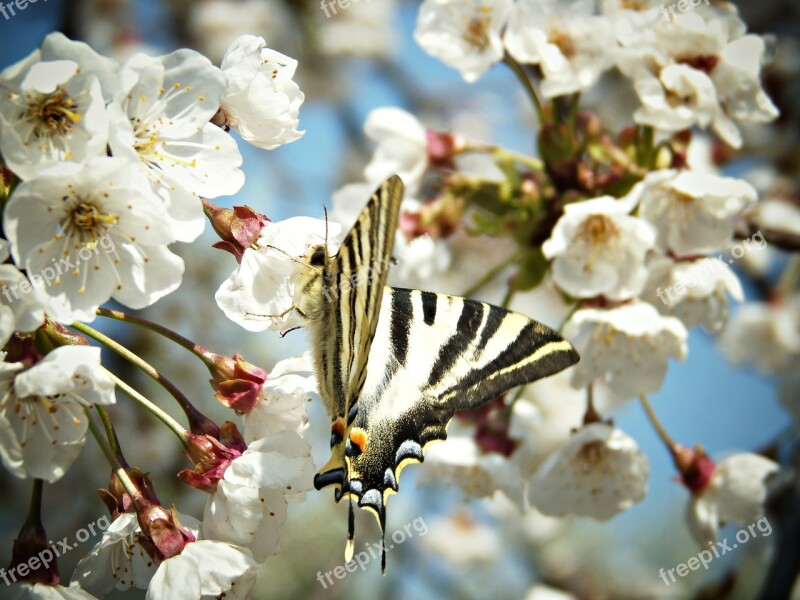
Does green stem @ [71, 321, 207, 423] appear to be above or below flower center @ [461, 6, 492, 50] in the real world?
below

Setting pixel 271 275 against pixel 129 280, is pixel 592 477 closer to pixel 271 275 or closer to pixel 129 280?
pixel 271 275

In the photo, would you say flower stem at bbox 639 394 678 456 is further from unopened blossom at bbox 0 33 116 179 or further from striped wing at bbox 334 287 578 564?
unopened blossom at bbox 0 33 116 179

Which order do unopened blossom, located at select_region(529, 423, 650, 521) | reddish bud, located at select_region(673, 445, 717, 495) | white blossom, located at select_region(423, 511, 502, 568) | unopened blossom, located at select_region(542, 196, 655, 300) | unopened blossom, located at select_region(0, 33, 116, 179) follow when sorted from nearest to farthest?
unopened blossom, located at select_region(0, 33, 116, 179), unopened blossom, located at select_region(542, 196, 655, 300), unopened blossom, located at select_region(529, 423, 650, 521), reddish bud, located at select_region(673, 445, 717, 495), white blossom, located at select_region(423, 511, 502, 568)

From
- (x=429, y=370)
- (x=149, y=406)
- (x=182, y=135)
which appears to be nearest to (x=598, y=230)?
(x=429, y=370)

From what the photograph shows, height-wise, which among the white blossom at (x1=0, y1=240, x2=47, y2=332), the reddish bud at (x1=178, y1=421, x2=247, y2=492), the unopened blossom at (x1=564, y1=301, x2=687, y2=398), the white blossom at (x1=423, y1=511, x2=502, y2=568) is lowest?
the white blossom at (x1=423, y1=511, x2=502, y2=568)

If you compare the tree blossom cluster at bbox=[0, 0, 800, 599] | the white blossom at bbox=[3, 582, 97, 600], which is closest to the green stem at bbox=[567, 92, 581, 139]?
the tree blossom cluster at bbox=[0, 0, 800, 599]

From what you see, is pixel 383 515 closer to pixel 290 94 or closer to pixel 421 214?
pixel 290 94

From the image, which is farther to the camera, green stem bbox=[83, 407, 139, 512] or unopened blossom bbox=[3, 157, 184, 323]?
green stem bbox=[83, 407, 139, 512]
